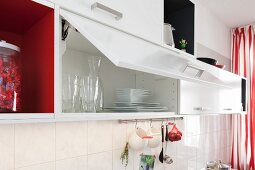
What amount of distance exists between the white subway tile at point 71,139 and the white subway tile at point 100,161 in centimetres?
7

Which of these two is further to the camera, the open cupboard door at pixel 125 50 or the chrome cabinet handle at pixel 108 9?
the chrome cabinet handle at pixel 108 9

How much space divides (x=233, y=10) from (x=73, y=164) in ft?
7.13

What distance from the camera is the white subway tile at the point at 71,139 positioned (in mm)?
1256

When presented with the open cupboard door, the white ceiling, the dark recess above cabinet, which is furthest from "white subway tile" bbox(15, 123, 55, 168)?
the white ceiling

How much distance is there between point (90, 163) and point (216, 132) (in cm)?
187

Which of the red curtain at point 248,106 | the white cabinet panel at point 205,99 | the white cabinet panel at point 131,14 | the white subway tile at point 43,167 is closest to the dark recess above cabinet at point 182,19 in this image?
the white cabinet panel at point 205,99

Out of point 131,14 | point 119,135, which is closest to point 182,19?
point 131,14

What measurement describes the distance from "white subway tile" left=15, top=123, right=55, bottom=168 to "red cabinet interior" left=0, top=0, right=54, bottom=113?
0.76 feet

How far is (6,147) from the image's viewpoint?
3.47 feet

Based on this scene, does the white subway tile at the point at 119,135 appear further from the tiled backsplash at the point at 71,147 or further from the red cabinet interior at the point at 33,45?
the red cabinet interior at the point at 33,45

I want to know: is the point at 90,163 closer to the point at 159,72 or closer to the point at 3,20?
the point at 159,72

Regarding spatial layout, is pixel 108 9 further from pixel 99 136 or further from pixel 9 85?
pixel 99 136

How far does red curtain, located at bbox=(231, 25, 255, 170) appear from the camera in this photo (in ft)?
9.74

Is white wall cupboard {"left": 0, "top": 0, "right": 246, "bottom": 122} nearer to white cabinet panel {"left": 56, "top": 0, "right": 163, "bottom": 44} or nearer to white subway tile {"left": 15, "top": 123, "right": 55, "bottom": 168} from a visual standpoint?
white cabinet panel {"left": 56, "top": 0, "right": 163, "bottom": 44}
